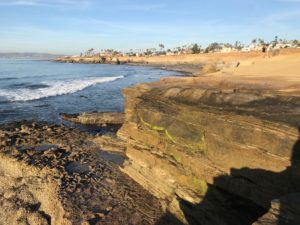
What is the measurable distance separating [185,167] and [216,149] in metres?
1.42

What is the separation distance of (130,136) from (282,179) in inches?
235

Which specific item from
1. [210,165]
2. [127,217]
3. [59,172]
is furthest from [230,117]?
[59,172]

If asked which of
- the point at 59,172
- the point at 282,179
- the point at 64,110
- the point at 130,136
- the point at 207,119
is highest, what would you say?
the point at 207,119

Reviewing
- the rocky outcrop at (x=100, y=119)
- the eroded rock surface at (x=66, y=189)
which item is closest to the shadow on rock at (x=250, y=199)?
the eroded rock surface at (x=66, y=189)

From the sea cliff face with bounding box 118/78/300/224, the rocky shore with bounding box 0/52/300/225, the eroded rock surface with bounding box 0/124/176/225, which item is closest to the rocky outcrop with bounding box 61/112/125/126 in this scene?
the eroded rock surface with bounding box 0/124/176/225

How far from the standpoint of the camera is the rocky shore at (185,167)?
717cm

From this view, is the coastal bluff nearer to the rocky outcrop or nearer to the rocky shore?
the rocky shore

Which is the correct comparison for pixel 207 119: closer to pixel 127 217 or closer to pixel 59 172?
pixel 127 217

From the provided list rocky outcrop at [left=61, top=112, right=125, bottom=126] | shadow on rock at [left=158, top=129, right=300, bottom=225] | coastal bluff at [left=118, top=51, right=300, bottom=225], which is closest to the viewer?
shadow on rock at [left=158, top=129, right=300, bottom=225]

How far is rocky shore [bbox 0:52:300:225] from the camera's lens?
717 centimetres

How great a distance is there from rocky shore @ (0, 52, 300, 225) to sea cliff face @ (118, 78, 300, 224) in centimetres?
2

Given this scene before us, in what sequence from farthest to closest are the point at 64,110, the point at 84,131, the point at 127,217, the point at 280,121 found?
the point at 64,110
the point at 84,131
the point at 127,217
the point at 280,121

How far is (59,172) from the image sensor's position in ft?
39.7

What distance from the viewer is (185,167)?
9430 millimetres
